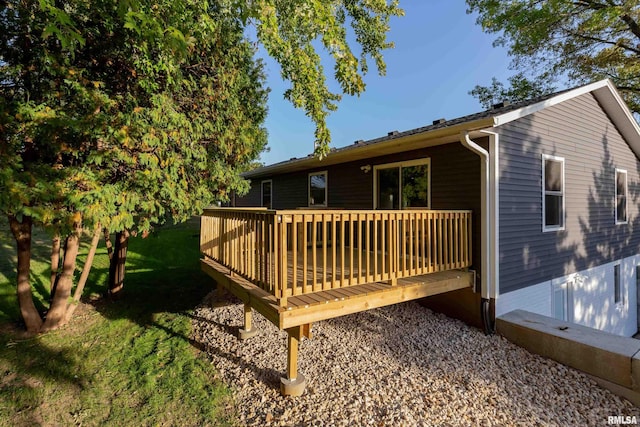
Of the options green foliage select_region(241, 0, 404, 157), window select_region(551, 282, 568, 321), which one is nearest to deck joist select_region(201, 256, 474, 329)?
green foliage select_region(241, 0, 404, 157)

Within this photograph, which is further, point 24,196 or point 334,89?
point 334,89

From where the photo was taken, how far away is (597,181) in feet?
24.1

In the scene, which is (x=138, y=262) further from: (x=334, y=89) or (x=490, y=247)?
(x=490, y=247)

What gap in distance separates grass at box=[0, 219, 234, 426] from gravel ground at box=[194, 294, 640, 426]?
368 millimetres

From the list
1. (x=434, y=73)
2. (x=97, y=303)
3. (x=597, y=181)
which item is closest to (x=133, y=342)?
(x=97, y=303)

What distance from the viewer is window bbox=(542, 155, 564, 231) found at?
6.00 metres

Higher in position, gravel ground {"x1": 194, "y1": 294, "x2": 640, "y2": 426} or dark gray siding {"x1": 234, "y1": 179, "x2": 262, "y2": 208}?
dark gray siding {"x1": 234, "y1": 179, "x2": 262, "y2": 208}

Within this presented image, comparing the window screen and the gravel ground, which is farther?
the window screen

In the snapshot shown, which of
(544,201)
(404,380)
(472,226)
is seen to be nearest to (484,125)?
(472,226)

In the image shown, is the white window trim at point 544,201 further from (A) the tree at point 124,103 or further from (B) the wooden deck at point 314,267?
(A) the tree at point 124,103

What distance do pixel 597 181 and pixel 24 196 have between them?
35.0ft

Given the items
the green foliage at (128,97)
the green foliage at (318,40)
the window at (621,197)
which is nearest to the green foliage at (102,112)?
the green foliage at (128,97)

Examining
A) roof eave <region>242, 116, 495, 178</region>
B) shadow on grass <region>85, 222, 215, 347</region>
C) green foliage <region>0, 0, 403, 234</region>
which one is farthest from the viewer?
shadow on grass <region>85, 222, 215, 347</region>

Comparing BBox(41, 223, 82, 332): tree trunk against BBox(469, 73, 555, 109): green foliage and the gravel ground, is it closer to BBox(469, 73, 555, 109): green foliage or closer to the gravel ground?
the gravel ground
